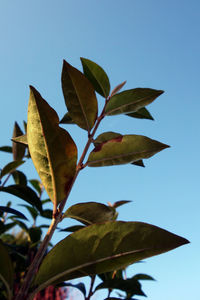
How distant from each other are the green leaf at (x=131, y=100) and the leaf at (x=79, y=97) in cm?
16

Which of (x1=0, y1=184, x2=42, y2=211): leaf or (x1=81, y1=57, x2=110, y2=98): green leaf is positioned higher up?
(x1=81, y1=57, x2=110, y2=98): green leaf

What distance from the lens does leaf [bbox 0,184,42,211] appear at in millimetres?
1533

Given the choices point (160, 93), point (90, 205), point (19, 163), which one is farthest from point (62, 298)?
point (160, 93)

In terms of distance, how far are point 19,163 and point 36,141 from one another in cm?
136

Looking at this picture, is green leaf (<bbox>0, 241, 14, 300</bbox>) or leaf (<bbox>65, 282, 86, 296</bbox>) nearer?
green leaf (<bbox>0, 241, 14, 300</bbox>)

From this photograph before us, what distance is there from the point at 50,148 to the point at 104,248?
1.16 feet

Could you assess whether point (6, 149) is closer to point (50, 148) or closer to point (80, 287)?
point (80, 287)

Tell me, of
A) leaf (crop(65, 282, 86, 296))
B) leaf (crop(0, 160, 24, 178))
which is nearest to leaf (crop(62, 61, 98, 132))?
leaf (crop(0, 160, 24, 178))

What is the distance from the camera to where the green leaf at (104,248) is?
708mm

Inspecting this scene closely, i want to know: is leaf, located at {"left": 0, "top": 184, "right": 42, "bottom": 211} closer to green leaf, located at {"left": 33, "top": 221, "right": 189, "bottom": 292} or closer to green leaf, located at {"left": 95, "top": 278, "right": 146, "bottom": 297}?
green leaf, located at {"left": 95, "top": 278, "right": 146, "bottom": 297}

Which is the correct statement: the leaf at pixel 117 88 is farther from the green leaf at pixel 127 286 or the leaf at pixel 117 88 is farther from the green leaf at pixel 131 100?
the green leaf at pixel 127 286

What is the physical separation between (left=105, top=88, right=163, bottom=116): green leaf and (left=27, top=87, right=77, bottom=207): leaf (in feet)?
1.54

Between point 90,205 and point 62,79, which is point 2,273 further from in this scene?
point 62,79

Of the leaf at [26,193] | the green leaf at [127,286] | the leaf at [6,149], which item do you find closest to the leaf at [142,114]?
the leaf at [26,193]
